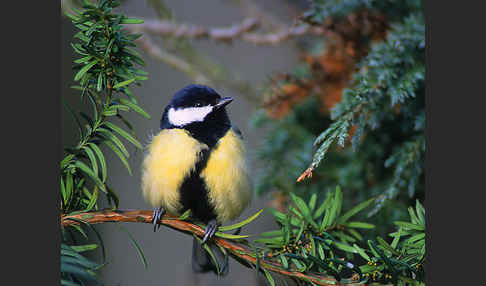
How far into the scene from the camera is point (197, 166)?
0.52m

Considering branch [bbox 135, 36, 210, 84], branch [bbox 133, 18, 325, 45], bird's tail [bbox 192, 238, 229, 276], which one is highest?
branch [bbox 133, 18, 325, 45]

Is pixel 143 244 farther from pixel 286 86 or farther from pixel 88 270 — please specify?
pixel 286 86

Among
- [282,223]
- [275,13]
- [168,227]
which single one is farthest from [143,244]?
[275,13]

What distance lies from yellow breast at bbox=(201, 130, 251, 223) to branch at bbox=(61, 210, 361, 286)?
0.34 ft

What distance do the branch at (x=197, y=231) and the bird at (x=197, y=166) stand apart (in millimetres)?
60

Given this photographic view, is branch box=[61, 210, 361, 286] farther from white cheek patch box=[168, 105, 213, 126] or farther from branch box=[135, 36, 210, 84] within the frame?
branch box=[135, 36, 210, 84]

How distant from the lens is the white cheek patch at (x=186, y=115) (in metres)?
0.55

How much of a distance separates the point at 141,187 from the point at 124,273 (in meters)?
0.10

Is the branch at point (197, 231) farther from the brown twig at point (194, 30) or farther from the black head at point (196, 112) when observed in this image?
the brown twig at point (194, 30)

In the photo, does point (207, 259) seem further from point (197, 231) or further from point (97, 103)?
point (97, 103)

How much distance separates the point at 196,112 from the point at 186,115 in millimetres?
14

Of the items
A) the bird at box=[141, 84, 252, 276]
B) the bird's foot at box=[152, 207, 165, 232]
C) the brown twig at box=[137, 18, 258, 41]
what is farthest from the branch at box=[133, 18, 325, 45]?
the bird's foot at box=[152, 207, 165, 232]

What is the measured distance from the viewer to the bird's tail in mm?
445

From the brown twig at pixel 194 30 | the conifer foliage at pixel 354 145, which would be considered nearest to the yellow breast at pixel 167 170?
the conifer foliage at pixel 354 145
